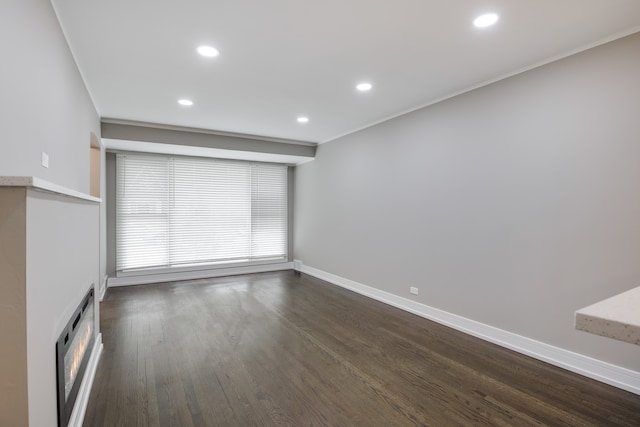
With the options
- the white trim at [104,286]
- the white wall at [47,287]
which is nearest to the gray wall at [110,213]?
the white trim at [104,286]

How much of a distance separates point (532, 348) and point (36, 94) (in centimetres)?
413

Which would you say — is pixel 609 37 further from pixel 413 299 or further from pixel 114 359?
pixel 114 359

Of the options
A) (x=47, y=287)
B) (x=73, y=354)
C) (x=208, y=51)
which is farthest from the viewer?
(x=208, y=51)

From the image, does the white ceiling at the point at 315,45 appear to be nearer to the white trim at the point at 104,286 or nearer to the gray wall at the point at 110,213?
the gray wall at the point at 110,213

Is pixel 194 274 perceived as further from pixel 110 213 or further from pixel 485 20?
pixel 485 20

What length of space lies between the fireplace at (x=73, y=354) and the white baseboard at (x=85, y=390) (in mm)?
62

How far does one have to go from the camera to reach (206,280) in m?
6.04

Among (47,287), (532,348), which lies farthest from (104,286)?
(532,348)

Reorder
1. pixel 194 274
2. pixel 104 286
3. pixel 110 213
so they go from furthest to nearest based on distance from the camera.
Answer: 1. pixel 194 274
2. pixel 110 213
3. pixel 104 286

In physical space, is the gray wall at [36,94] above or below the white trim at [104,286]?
above

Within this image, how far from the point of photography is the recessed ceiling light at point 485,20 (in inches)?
86.1

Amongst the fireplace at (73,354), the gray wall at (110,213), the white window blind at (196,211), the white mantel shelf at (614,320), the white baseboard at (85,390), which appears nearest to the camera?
the white mantel shelf at (614,320)

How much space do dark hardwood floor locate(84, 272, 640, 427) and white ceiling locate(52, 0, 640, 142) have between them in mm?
2607

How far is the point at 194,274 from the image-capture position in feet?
20.4
